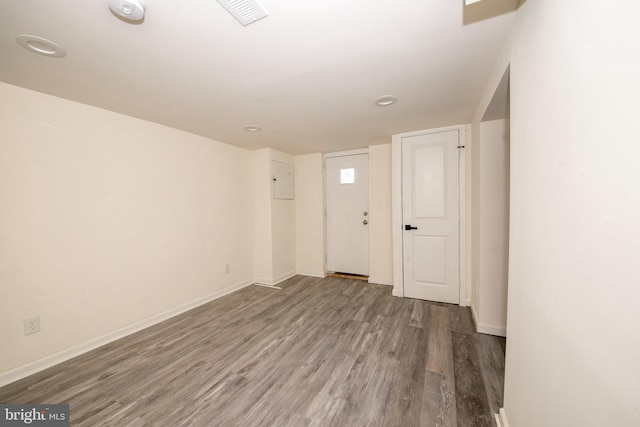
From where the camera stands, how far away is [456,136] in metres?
2.92

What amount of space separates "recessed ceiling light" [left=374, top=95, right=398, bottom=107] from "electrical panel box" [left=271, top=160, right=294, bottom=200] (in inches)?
85.1

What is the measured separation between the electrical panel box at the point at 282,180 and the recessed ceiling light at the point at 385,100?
2.16 m

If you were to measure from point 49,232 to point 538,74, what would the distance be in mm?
3354

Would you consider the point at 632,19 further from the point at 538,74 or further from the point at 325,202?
the point at 325,202

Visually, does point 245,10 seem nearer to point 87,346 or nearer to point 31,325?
point 31,325

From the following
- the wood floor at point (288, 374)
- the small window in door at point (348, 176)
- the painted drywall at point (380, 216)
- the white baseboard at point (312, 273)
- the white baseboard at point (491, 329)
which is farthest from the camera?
the white baseboard at point (312, 273)

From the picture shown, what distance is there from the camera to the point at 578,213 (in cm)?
68

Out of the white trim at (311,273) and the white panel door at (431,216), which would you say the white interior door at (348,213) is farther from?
the white panel door at (431,216)

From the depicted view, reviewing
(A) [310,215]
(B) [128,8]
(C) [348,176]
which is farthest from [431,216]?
(B) [128,8]

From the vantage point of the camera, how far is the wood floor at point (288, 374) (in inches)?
56.7

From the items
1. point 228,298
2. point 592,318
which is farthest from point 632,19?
point 228,298

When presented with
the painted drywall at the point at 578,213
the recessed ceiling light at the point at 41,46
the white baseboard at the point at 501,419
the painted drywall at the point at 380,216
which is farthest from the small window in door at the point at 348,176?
the recessed ceiling light at the point at 41,46

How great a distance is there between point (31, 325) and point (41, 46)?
2.03 metres

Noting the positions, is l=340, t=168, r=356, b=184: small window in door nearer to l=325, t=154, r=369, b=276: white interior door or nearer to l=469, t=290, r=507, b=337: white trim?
l=325, t=154, r=369, b=276: white interior door
